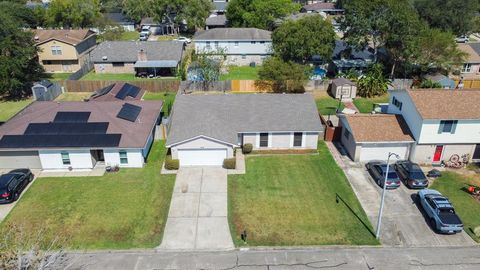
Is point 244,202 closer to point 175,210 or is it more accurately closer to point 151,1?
point 175,210

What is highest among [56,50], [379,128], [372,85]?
[56,50]

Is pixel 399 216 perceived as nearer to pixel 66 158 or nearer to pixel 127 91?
pixel 66 158

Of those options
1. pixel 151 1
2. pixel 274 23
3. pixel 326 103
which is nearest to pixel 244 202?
pixel 326 103

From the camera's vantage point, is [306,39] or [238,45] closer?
[306,39]

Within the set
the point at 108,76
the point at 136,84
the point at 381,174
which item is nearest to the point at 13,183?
the point at 136,84

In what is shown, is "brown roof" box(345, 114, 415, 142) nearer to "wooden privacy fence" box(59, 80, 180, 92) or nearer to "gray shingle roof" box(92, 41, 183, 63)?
"wooden privacy fence" box(59, 80, 180, 92)

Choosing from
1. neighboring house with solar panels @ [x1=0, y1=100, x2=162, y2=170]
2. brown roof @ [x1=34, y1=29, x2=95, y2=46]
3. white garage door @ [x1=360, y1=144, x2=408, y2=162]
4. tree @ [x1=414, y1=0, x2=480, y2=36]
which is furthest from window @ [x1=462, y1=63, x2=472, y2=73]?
brown roof @ [x1=34, y1=29, x2=95, y2=46]
